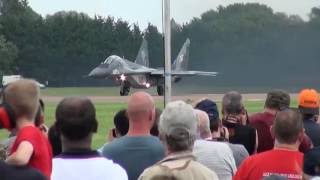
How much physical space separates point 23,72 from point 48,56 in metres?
2.96

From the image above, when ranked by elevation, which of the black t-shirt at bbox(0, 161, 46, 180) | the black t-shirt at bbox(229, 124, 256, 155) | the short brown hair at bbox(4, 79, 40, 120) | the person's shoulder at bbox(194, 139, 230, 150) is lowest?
the black t-shirt at bbox(229, 124, 256, 155)

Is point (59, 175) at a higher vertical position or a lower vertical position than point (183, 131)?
lower

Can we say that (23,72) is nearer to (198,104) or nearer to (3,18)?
(3,18)

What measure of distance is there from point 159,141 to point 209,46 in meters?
48.8

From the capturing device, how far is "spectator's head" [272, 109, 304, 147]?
4820 millimetres

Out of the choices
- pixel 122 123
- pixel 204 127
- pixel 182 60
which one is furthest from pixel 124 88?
pixel 204 127

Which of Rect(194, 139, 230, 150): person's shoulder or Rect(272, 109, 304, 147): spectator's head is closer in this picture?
Answer: Rect(272, 109, 304, 147): spectator's head

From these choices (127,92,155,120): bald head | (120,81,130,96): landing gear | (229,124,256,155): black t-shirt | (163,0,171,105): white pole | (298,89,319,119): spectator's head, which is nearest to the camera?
(127,92,155,120): bald head

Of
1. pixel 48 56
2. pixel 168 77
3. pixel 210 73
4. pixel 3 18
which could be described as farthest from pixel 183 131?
pixel 3 18

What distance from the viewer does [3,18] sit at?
81.2 m

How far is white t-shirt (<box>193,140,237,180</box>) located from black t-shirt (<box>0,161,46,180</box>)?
1.94 m

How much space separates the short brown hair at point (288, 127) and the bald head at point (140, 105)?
0.80m

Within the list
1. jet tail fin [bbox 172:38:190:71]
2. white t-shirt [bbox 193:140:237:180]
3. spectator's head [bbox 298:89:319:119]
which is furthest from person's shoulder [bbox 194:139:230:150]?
jet tail fin [bbox 172:38:190:71]

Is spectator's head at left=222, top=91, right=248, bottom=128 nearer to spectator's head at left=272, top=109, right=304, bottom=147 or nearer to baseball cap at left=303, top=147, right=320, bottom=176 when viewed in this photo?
spectator's head at left=272, top=109, right=304, bottom=147
